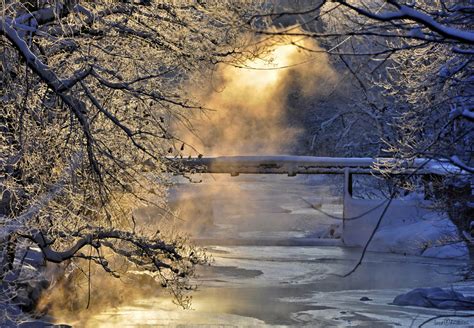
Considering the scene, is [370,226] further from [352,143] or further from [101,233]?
[101,233]

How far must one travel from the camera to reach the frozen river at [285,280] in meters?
14.0

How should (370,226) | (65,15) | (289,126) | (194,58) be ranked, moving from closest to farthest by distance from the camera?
1. (65,15)
2. (194,58)
3. (370,226)
4. (289,126)

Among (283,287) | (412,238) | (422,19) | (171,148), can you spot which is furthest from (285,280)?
(422,19)

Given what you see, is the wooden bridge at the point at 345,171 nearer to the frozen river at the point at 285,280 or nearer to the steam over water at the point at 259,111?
the frozen river at the point at 285,280

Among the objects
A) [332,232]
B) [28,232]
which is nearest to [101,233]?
[28,232]

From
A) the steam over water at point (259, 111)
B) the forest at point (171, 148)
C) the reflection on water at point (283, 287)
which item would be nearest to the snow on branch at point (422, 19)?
the forest at point (171, 148)

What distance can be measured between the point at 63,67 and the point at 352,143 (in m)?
26.6

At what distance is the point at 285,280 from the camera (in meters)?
18.9

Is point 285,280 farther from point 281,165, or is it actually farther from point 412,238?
point 412,238

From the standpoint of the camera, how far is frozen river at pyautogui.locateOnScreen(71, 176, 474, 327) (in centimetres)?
1401

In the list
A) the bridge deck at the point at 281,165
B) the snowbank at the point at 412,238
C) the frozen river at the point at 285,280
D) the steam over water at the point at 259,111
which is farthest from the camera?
the steam over water at the point at 259,111

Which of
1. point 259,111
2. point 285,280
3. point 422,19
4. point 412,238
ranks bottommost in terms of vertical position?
point 285,280

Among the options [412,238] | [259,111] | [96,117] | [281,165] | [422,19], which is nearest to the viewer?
[422,19]

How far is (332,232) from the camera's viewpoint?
2945 cm
